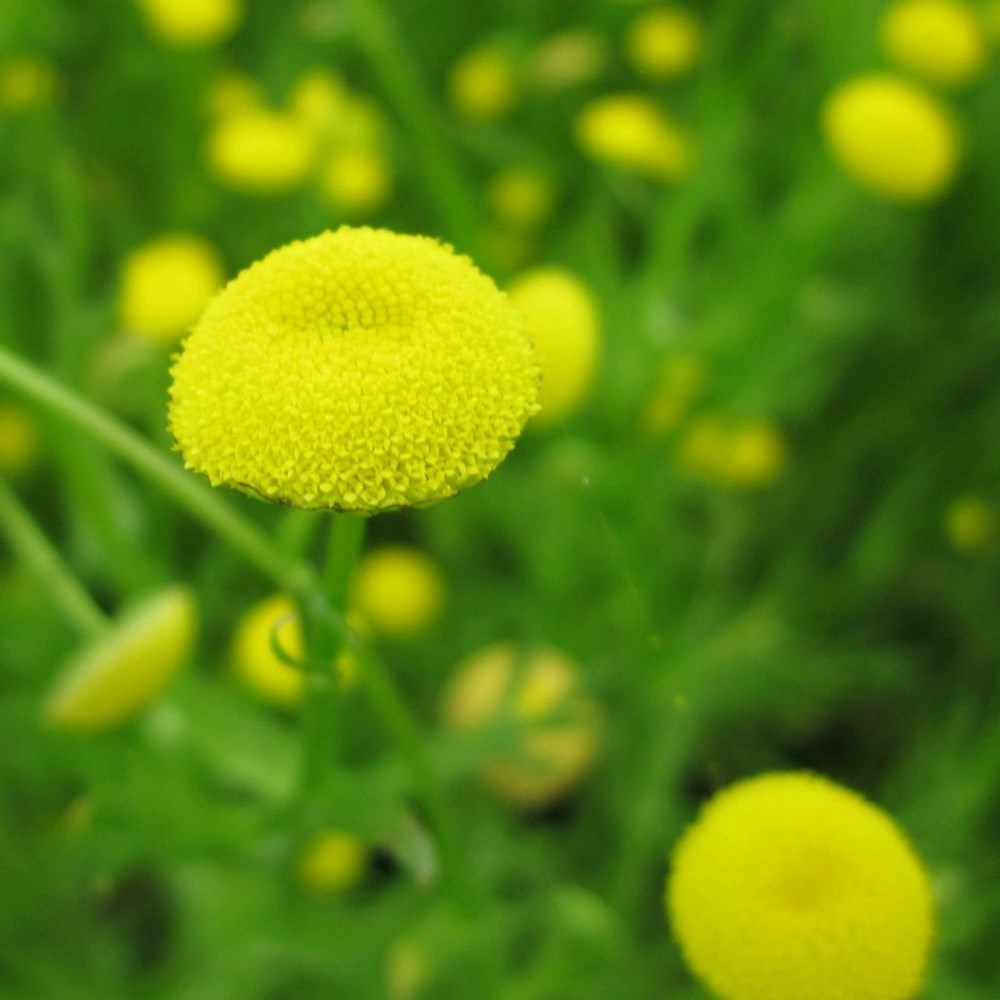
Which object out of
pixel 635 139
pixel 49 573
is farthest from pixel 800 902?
pixel 635 139

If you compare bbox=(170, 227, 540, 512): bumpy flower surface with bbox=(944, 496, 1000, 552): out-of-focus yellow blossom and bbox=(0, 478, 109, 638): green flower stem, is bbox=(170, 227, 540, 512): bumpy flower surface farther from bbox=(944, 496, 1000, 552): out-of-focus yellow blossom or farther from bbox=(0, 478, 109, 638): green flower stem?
bbox=(944, 496, 1000, 552): out-of-focus yellow blossom

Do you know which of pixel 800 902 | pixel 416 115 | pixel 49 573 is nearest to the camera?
pixel 800 902

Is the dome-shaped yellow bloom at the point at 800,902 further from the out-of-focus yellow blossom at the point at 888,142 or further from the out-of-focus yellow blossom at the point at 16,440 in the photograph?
the out-of-focus yellow blossom at the point at 16,440

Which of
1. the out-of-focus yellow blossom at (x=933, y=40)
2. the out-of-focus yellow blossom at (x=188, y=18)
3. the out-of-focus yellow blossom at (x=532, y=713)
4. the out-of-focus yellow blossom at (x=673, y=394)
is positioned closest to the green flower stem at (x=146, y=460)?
the out-of-focus yellow blossom at (x=532, y=713)

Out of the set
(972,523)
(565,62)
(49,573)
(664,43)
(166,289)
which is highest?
(664,43)

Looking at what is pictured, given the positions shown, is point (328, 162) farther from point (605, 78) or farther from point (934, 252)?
point (934, 252)

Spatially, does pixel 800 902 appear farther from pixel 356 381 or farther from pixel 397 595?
pixel 397 595

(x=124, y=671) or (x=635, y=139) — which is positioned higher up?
(x=635, y=139)
